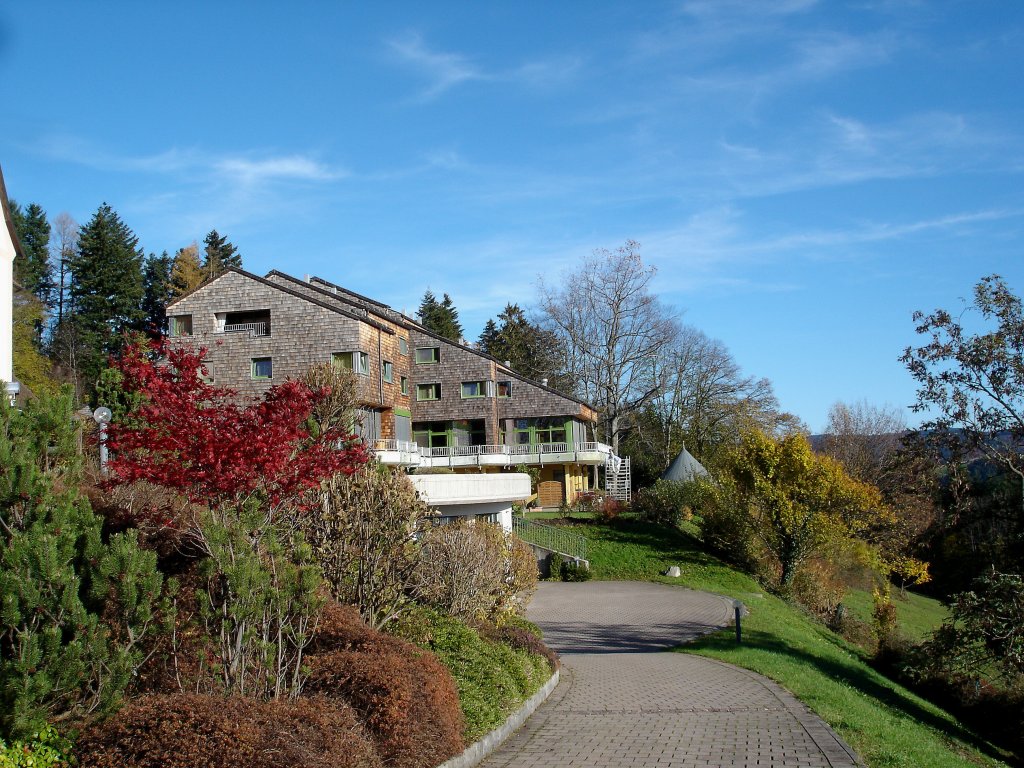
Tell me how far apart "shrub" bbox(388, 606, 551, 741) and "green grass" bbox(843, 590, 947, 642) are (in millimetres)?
21637

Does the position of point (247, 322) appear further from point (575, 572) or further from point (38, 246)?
point (38, 246)

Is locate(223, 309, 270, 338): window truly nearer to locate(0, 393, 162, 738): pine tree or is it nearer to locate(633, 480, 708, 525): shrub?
locate(633, 480, 708, 525): shrub

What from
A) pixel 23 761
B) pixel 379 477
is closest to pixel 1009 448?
pixel 379 477

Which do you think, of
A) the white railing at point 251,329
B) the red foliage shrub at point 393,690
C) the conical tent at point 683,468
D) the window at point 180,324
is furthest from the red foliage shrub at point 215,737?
the conical tent at point 683,468

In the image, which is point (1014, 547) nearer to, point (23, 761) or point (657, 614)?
point (657, 614)

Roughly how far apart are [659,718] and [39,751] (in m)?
7.21

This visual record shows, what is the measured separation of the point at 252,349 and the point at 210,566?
3481cm

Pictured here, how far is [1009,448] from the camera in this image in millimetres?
22500

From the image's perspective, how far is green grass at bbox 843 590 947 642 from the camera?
3116 cm

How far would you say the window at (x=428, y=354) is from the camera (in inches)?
1996

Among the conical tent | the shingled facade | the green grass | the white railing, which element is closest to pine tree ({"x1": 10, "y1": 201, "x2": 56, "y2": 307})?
the shingled facade

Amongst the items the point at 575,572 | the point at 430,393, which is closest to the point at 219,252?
the point at 430,393

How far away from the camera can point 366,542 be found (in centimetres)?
1069

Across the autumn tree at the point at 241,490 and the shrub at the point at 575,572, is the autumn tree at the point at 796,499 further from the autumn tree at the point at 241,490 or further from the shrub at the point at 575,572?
the autumn tree at the point at 241,490
